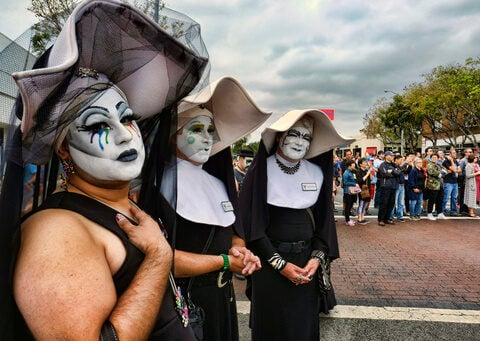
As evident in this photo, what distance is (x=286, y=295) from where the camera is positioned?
2.52m

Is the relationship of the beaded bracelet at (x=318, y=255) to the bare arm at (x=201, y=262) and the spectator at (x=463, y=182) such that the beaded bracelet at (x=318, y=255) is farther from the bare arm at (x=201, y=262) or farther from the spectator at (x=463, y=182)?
the spectator at (x=463, y=182)

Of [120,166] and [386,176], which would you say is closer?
[120,166]

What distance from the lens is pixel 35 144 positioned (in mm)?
974

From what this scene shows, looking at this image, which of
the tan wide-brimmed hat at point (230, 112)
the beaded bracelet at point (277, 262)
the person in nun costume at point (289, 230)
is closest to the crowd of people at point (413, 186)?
the person in nun costume at point (289, 230)

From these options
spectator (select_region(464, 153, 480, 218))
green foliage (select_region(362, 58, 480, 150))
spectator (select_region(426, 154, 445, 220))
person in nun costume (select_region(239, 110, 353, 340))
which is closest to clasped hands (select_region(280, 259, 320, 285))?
person in nun costume (select_region(239, 110, 353, 340))

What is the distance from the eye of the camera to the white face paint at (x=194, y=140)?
1924 millimetres

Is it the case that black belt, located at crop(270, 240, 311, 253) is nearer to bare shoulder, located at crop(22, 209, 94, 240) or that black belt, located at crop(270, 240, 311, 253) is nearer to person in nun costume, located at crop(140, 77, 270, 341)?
person in nun costume, located at crop(140, 77, 270, 341)

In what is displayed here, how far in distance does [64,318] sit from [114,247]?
0.80ft

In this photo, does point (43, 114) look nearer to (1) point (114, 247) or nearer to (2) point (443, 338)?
(1) point (114, 247)

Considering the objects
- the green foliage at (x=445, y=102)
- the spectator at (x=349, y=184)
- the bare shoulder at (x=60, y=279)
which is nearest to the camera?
the bare shoulder at (x=60, y=279)

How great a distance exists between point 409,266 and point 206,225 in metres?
4.65

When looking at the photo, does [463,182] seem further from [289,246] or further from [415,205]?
[289,246]

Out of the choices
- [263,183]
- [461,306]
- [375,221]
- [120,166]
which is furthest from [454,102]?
[120,166]

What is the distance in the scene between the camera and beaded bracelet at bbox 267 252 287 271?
7.90 feet
